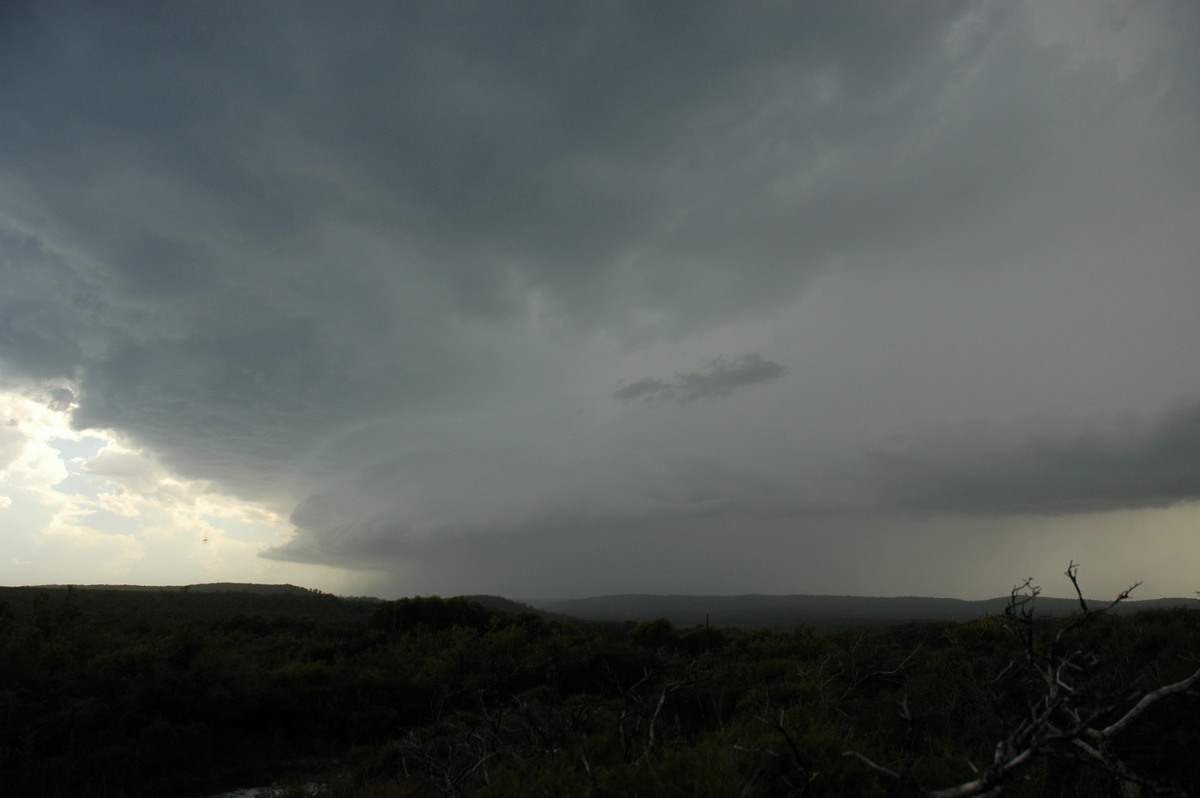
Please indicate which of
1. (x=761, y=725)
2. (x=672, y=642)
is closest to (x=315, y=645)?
(x=672, y=642)

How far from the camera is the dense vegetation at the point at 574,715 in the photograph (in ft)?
22.5

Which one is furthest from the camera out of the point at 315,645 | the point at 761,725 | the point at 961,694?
the point at 315,645

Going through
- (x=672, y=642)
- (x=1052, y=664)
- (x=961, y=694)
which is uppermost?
(x=1052, y=664)

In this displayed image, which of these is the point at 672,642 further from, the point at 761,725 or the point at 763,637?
the point at 761,725

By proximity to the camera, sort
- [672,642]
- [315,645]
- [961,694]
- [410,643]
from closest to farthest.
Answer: [961,694]
[410,643]
[315,645]
[672,642]

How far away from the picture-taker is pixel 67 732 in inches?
624

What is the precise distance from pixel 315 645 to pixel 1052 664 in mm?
32315

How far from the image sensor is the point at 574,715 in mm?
9930

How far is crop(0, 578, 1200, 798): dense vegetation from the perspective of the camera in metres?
6.85

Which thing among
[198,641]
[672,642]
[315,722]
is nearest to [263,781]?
[315,722]

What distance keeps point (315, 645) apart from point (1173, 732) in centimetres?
3174

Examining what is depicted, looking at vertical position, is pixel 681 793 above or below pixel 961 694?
above

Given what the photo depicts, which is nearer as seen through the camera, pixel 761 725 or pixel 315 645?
pixel 761 725

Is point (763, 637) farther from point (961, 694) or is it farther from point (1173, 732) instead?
point (1173, 732)
